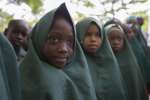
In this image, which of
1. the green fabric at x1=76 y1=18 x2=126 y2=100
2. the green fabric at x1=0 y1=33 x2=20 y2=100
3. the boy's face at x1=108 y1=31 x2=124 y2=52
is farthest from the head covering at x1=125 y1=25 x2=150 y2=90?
the green fabric at x1=0 y1=33 x2=20 y2=100

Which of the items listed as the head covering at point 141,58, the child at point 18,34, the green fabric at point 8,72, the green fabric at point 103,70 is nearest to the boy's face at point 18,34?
the child at point 18,34

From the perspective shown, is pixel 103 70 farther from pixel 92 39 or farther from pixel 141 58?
pixel 141 58

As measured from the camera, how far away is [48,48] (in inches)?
105

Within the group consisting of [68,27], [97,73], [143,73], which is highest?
[68,27]

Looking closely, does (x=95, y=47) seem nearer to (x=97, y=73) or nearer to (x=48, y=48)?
(x=97, y=73)

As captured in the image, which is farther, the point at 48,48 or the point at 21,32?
the point at 21,32

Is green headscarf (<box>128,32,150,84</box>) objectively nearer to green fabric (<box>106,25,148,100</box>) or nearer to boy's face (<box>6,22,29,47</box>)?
green fabric (<box>106,25,148,100</box>)

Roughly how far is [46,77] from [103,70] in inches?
49.9

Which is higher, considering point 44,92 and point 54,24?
point 54,24

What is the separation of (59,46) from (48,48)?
7 centimetres

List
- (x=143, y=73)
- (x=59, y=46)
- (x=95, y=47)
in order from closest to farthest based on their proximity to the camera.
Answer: (x=59, y=46), (x=95, y=47), (x=143, y=73)

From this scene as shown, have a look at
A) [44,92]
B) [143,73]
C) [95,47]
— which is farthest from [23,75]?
[143,73]

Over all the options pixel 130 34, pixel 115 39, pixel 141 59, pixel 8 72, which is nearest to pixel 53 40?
pixel 8 72

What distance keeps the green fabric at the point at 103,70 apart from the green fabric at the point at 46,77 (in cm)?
88
